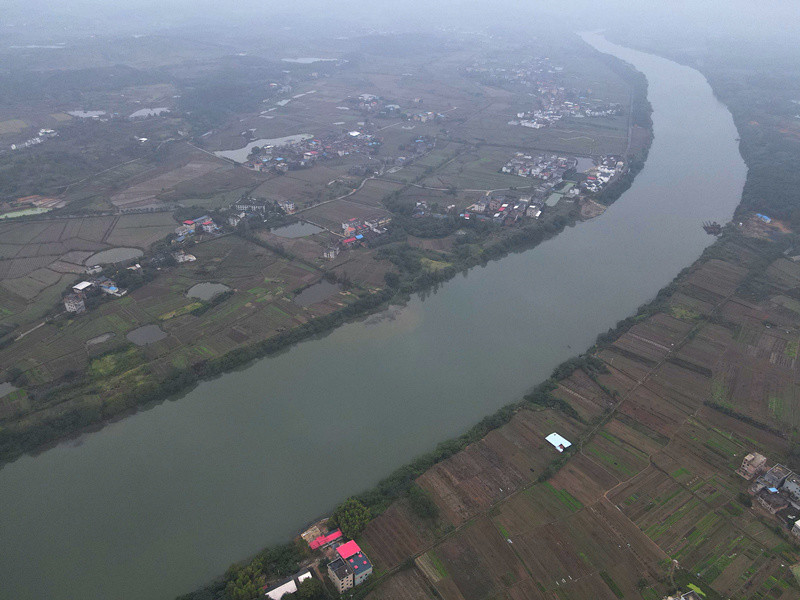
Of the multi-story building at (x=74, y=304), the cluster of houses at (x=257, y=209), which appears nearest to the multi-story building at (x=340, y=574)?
the multi-story building at (x=74, y=304)

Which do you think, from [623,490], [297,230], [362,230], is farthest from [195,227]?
[623,490]

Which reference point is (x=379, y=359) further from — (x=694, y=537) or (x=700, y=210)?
(x=700, y=210)

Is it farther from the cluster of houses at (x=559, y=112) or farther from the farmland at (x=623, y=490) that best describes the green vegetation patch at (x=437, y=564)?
the cluster of houses at (x=559, y=112)

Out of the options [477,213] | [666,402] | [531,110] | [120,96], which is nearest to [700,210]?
[477,213]

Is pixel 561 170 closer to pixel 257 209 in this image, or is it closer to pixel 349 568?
pixel 257 209

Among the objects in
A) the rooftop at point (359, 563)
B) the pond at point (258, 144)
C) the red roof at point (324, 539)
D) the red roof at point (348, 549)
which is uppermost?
the rooftop at point (359, 563)

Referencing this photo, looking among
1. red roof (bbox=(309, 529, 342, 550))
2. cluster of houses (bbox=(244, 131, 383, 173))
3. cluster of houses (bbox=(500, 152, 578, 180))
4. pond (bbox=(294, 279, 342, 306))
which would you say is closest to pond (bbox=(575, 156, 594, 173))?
cluster of houses (bbox=(500, 152, 578, 180))
